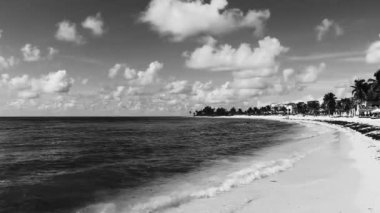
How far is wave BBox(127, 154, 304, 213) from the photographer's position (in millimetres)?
14070

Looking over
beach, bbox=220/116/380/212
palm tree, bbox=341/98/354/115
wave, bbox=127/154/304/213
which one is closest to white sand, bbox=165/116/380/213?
beach, bbox=220/116/380/212

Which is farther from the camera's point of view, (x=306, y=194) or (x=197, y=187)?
(x=197, y=187)

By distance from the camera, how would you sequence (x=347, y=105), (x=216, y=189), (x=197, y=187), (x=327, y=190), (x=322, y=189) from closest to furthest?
(x=327, y=190) < (x=322, y=189) < (x=216, y=189) < (x=197, y=187) < (x=347, y=105)

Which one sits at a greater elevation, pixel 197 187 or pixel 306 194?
pixel 306 194

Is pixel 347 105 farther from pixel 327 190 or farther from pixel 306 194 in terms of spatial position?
pixel 306 194

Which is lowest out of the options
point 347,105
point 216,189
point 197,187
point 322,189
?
point 197,187

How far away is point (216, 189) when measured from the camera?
16641 millimetres

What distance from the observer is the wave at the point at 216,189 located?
1407 centimetres

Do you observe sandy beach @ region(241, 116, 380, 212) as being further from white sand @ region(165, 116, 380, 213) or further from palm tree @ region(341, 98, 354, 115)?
palm tree @ region(341, 98, 354, 115)

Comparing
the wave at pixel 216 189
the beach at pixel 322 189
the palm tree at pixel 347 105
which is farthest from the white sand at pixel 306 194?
the palm tree at pixel 347 105

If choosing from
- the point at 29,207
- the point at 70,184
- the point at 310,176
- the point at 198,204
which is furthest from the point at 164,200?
the point at 310,176

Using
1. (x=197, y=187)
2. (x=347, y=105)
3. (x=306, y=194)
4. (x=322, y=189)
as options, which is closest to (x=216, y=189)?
(x=197, y=187)

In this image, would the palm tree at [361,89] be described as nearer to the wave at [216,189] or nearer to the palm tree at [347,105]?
the palm tree at [347,105]

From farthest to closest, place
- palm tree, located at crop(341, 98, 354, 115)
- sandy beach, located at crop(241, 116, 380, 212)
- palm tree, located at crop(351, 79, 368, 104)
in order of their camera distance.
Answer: palm tree, located at crop(341, 98, 354, 115) → palm tree, located at crop(351, 79, 368, 104) → sandy beach, located at crop(241, 116, 380, 212)
